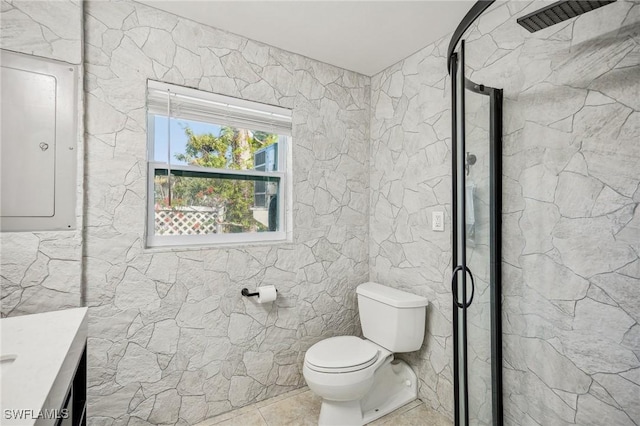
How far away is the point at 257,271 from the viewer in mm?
2020

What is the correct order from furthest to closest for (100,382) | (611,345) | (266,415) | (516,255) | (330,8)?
(266,415)
(330,8)
(100,382)
(516,255)
(611,345)

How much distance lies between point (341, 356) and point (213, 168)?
1.36 meters

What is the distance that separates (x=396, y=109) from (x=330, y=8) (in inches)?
32.8

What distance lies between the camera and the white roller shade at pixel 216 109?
177 centimetres

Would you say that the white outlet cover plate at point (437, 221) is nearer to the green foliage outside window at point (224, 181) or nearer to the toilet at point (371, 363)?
the toilet at point (371, 363)

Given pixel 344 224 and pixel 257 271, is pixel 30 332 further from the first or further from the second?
pixel 344 224

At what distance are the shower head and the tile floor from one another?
2.05 m

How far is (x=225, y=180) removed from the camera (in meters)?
2.04

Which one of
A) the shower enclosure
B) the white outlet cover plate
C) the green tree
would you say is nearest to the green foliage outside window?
the green tree

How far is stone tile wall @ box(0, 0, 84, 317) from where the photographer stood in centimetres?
135

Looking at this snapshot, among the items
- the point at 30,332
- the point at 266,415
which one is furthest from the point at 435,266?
the point at 30,332

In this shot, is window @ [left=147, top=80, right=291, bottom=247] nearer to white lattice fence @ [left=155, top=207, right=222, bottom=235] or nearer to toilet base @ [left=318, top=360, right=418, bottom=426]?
white lattice fence @ [left=155, top=207, right=222, bottom=235]

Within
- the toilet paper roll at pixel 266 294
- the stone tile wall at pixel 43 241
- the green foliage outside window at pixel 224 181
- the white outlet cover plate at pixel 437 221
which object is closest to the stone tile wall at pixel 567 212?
the white outlet cover plate at pixel 437 221

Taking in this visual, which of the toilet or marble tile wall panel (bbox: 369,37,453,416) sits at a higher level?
marble tile wall panel (bbox: 369,37,453,416)
